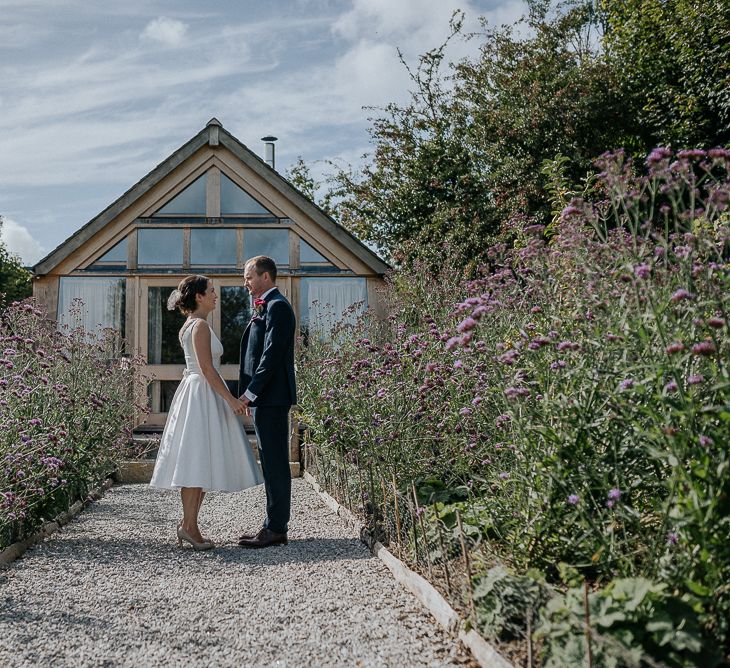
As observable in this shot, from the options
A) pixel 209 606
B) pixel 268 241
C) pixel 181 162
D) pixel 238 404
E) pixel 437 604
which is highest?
pixel 181 162

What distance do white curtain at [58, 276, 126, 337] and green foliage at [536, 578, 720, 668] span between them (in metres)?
12.0

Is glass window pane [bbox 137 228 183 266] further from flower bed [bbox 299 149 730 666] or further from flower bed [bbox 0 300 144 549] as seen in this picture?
flower bed [bbox 299 149 730 666]

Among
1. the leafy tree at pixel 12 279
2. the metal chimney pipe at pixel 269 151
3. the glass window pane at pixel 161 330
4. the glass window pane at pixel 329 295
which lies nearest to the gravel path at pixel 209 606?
the glass window pane at pixel 161 330

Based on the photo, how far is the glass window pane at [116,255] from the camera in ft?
45.2

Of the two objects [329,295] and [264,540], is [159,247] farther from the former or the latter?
[264,540]

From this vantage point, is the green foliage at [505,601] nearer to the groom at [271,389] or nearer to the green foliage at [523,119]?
the groom at [271,389]

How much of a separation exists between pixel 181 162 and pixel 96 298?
108 inches

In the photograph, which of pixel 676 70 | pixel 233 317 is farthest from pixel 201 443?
pixel 676 70

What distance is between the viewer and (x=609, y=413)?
10.8 feet

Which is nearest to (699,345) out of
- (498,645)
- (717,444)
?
(717,444)

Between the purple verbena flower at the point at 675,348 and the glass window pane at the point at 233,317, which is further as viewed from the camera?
the glass window pane at the point at 233,317

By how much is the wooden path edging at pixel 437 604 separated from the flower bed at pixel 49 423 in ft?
7.13

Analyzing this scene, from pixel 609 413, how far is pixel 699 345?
0.71 m

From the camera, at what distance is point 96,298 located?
13.7m
